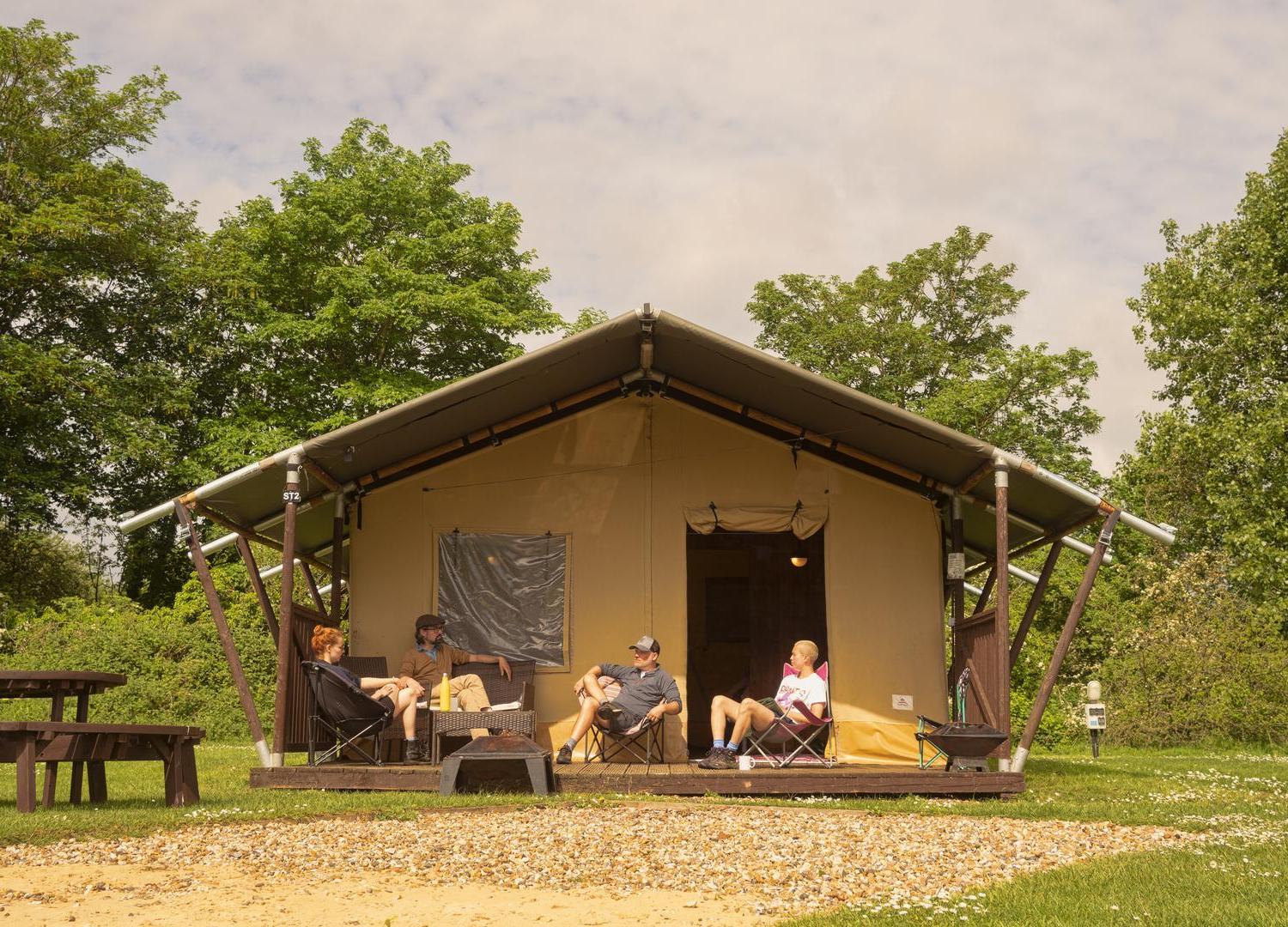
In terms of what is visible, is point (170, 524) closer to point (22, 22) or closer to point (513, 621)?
point (22, 22)

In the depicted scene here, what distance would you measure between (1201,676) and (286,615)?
10.6 m

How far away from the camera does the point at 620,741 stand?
7707 mm

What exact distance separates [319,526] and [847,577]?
3830 millimetres

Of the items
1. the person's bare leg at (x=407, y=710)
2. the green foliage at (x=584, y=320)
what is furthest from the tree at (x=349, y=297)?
the person's bare leg at (x=407, y=710)

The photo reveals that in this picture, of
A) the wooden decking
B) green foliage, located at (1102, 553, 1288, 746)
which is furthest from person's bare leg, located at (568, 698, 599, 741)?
green foliage, located at (1102, 553, 1288, 746)

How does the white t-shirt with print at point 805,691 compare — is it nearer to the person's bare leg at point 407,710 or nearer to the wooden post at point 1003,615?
the wooden post at point 1003,615

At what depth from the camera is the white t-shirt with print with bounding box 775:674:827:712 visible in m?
7.39

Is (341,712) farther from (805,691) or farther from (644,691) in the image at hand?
(805,691)

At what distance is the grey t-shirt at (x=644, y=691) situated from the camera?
733cm

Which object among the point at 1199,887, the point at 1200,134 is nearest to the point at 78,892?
Result: the point at 1199,887

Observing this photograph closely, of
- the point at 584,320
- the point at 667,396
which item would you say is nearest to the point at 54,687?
the point at 667,396

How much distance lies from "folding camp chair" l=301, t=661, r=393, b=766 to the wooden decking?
295mm

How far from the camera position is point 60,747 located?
5.26 metres

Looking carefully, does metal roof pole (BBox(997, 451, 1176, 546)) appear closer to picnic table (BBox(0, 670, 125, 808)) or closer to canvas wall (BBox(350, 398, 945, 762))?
canvas wall (BBox(350, 398, 945, 762))
